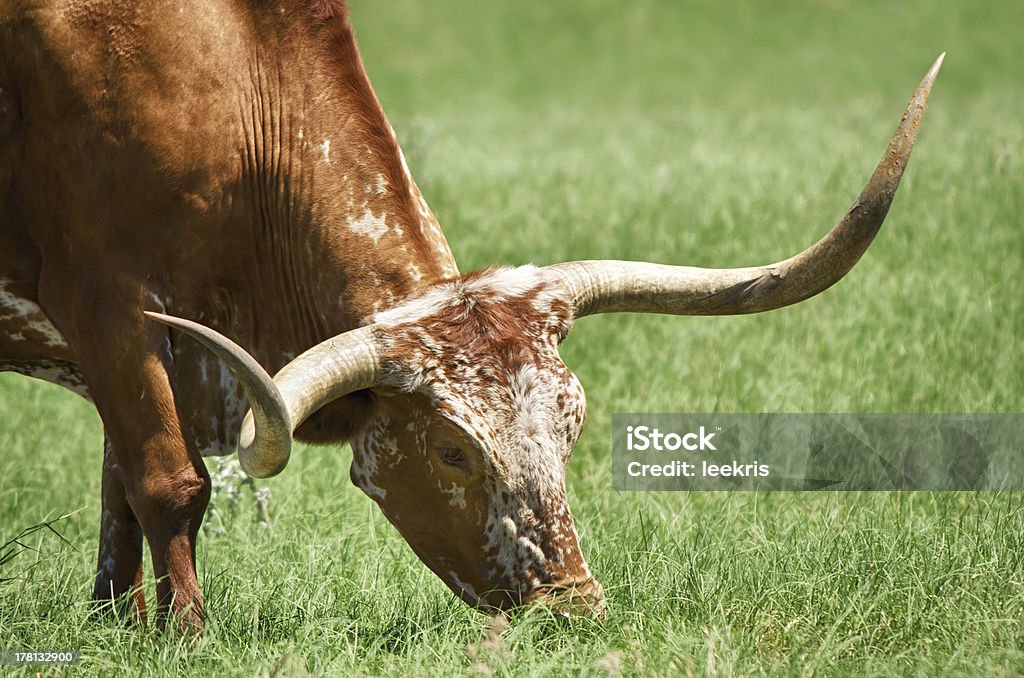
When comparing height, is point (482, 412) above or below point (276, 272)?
below

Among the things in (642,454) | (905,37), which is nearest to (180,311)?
(642,454)

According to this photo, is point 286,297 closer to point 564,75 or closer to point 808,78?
point 808,78

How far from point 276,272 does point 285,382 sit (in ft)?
2.63

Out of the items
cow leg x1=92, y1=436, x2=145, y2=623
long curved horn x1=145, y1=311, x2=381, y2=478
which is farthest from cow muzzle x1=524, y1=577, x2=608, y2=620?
cow leg x1=92, y1=436, x2=145, y2=623

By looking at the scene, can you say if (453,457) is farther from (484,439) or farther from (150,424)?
(150,424)

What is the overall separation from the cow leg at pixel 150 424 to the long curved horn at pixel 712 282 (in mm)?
1431

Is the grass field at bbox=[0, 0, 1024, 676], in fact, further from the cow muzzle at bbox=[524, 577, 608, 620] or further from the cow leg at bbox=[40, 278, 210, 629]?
the cow leg at bbox=[40, 278, 210, 629]

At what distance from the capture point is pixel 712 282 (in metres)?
4.46

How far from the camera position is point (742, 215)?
32.9 ft

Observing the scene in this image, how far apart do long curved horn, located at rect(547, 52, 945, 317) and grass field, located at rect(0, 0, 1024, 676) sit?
3.45 ft

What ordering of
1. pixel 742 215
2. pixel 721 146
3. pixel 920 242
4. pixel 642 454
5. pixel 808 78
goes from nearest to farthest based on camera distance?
pixel 642 454
pixel 920 242
pixel 742 215
pixel 721 146
pixel 808 78

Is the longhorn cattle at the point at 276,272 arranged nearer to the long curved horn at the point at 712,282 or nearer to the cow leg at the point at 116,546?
the long curved horn at the point at 712,282

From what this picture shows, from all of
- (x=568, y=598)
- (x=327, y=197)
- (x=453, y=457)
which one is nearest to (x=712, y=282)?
(x=453, y=457)

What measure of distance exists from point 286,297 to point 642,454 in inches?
111
